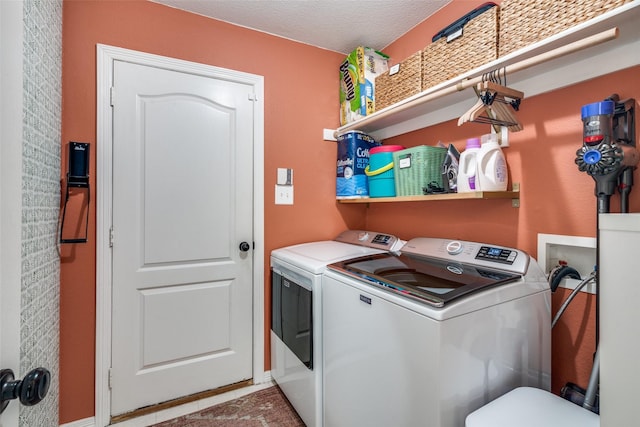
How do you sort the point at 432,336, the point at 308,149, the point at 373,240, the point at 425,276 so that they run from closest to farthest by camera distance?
the point at 432,336 < the point at 425,276 < the point at 373,240 < the point at 308,149

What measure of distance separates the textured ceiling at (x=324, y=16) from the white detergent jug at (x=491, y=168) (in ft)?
3.56

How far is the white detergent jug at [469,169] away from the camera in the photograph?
56.6 inches

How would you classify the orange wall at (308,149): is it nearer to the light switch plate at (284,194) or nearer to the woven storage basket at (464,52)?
the light switch plate at (284,194)

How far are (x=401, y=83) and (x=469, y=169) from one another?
75 cm

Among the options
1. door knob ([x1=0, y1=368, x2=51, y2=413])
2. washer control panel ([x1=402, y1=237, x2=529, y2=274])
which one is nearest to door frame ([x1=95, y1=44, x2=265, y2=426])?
door knob ([x1=0, y1=368, x2=51, y2=413])

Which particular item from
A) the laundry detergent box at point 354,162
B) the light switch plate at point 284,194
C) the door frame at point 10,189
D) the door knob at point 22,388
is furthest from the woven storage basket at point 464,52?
the door knob at point 22,388

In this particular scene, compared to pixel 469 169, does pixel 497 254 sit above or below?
below

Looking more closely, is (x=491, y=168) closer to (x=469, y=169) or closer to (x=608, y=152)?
(x=469, y=169)

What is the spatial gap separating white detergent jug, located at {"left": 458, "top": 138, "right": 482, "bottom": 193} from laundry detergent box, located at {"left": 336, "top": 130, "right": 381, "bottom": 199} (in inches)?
31.4

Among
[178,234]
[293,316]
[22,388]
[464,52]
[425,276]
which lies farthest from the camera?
[178,234]

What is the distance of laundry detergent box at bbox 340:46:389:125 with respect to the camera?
2131 millimetres

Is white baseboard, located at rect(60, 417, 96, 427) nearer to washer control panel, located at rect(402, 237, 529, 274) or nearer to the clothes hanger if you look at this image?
washer control panel, located at rect(402, 237, 529, 274)

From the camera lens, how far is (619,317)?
61cm

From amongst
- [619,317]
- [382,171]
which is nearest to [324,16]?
[382,171]
